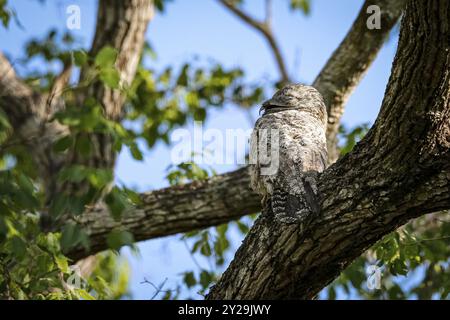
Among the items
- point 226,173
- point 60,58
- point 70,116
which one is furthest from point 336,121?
point 60,58

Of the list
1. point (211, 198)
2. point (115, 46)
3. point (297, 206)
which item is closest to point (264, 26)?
point (115, 46)

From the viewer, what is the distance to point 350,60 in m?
4.86

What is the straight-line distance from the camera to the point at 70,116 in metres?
3.20

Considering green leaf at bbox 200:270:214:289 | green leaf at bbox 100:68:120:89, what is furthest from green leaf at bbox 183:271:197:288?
green leaf at bbox 100:68:120:89

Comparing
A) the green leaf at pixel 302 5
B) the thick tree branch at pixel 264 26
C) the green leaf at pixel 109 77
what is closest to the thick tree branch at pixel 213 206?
the green leaf at pixel 109 77

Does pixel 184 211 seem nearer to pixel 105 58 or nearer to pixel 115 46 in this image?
pixel 105 58

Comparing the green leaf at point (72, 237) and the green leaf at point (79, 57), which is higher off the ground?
the green leaf at point (79, 57)

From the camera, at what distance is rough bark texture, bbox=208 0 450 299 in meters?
2.84

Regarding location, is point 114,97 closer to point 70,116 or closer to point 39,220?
point 39,220

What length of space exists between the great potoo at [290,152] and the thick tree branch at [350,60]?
860 millimetres

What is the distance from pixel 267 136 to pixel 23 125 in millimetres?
2837

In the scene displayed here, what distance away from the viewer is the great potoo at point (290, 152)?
10.3ft

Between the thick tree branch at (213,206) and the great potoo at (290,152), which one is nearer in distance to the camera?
the great potoo at (290,152)

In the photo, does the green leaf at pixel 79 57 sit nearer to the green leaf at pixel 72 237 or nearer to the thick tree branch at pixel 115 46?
the green leaf at pixel 72 237
